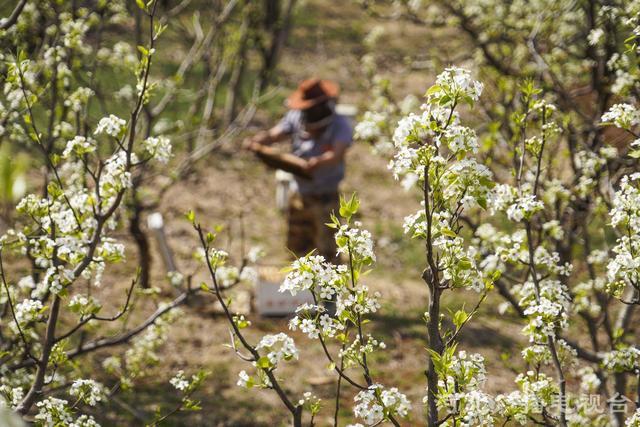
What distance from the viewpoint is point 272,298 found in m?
8.15

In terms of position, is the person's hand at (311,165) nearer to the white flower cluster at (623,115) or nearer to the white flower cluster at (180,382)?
the white flower cluster at (180,382)

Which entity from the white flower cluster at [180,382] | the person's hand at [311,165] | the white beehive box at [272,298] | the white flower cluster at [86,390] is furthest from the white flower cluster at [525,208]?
the white beehive box at [272,298]

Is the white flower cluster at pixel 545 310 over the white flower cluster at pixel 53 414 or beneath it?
over

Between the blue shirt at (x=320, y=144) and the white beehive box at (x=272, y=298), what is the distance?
103 centimetres

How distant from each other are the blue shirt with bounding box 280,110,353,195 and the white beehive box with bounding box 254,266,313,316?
1032 millimetres

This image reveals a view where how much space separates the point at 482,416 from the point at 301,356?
15.2 feet

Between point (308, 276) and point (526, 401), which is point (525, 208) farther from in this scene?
point (308, 276)

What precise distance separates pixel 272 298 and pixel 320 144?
6.06 ft

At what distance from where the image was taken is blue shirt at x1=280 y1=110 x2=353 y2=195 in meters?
7.57

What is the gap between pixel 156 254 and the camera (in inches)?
370

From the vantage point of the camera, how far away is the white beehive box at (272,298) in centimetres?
804

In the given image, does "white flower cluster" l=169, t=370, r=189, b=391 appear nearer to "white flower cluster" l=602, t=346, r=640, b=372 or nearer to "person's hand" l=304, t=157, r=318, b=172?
"white flower cluster" l=602, t=346, r=640, b=372

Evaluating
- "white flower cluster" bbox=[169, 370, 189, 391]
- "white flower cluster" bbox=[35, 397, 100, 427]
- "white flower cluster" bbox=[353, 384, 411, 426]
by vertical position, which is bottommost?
"white flower cluster" bbox=[353, 384, 411, 426]

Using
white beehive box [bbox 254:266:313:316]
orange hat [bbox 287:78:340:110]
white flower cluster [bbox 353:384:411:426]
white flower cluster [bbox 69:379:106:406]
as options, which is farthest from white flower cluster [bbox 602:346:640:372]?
white beehive box [bbox 254:266:313:316]
